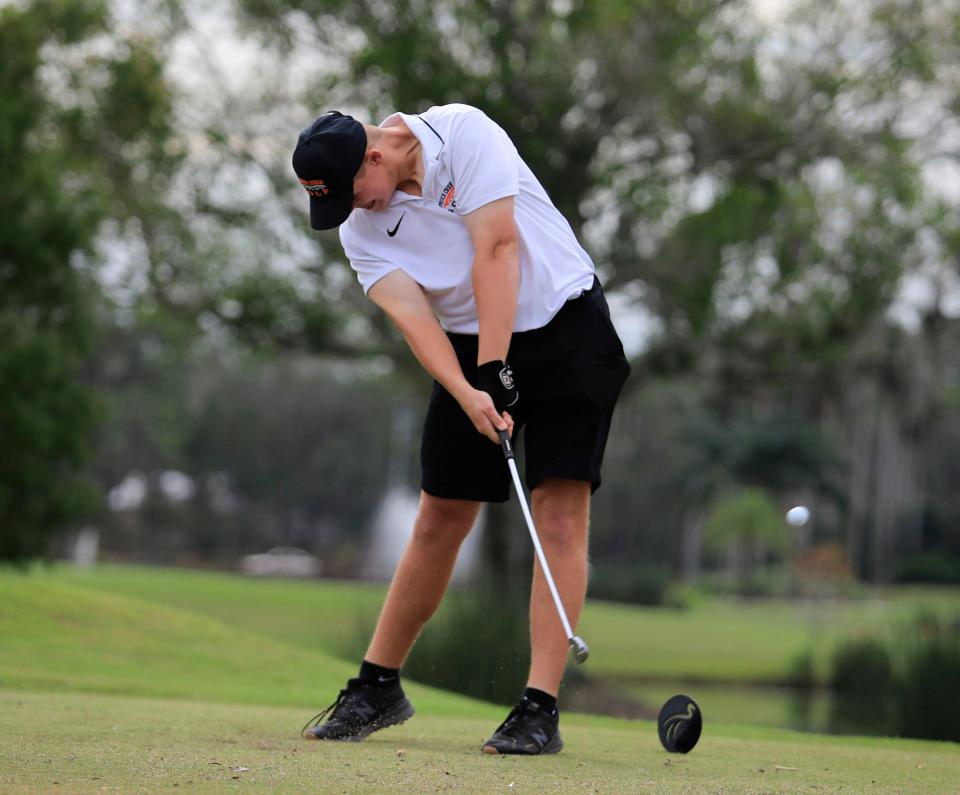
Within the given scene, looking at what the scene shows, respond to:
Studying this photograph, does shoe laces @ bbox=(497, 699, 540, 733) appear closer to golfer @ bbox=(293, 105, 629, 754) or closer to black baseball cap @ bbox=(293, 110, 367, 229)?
golfer @ bbox=(293, 105, 629, 754)

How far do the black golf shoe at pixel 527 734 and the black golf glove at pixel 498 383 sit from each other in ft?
2.58

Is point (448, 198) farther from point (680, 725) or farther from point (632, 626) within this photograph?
point (632, 626)

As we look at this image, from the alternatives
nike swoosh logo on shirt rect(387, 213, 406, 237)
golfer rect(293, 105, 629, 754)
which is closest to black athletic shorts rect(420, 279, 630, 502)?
golfer rect(293, 105, 629, 754)

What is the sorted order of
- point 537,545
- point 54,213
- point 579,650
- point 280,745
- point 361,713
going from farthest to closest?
point 54,213
point 361,713
point 537,545
point 280,745
point 579,650

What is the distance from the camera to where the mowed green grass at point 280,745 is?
3.05 m

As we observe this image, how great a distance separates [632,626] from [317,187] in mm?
18021

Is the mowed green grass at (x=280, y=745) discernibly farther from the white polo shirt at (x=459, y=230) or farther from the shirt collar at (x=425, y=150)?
the shirt collar at (x=425, y=150)

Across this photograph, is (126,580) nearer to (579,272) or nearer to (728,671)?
(728,671)

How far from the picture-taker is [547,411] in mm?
3986

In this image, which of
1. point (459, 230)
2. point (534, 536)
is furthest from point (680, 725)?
point (459, 230)

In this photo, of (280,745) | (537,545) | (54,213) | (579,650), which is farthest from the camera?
(54,213)

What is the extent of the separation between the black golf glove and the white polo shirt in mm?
211

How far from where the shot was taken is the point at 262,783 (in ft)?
9.57

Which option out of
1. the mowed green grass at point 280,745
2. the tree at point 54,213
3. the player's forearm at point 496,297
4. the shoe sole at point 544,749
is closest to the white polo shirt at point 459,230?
the player's forearm at point 496,297
